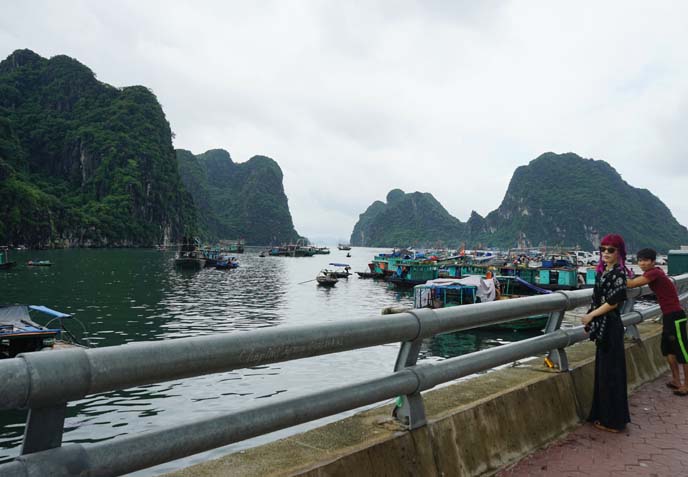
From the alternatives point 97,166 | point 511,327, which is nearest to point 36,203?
point 97,166

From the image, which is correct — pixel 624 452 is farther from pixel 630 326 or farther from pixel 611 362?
pixel 630 326

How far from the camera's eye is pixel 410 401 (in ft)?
10.1

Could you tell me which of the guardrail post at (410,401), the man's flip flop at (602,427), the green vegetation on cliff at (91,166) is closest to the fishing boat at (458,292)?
the man's flip flop at (602,427)

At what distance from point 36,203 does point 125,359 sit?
Result: 145044 millimetres

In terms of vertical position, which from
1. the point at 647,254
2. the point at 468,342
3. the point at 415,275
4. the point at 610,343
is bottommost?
the point at 468,342

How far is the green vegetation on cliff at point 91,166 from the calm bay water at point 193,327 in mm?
93160

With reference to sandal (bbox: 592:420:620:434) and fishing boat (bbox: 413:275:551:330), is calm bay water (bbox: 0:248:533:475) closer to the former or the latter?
sandal (bbox: 592:420:620:434)

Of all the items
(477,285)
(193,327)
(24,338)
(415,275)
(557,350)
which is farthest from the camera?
(415,275)

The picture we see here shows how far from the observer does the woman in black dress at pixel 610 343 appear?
4.37 metres

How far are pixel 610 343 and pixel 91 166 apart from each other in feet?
647

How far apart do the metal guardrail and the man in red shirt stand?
3.75 metres

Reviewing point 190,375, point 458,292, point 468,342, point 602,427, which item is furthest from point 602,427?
point 458,292

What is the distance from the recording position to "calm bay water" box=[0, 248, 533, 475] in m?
13.2

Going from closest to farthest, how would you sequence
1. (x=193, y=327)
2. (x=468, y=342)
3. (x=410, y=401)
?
(x=410, y=401)
(x=468, y=342)
(x=193, y=327)
